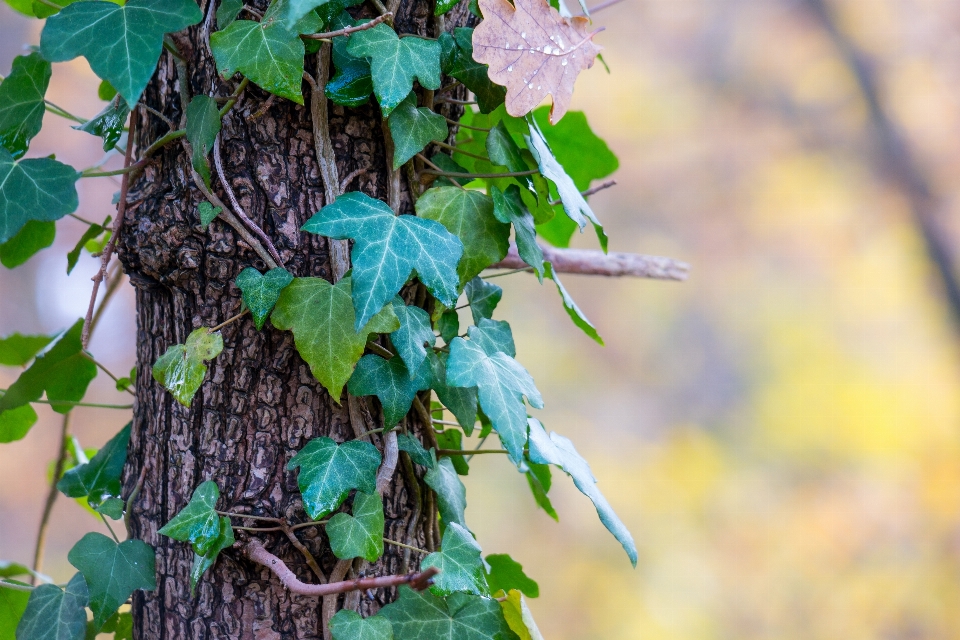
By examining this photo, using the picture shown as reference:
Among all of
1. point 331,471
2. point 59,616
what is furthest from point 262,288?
point 59,616

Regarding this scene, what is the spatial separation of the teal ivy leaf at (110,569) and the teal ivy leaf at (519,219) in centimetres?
44

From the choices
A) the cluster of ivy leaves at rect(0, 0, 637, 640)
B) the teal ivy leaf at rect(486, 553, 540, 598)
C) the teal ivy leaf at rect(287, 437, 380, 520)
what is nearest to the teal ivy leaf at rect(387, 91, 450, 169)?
the cluster of ivy leaves at rect(0, 0, 637, 640)

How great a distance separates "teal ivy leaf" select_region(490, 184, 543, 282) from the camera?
1.89ft

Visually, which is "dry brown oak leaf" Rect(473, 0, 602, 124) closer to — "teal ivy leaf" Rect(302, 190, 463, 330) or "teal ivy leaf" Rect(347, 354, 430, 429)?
"teal ivy leaf" Rect(302, 190, 463, 330)

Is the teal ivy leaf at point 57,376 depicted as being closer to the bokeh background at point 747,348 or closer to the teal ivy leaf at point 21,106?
the teal ivy leaf at point 21,106

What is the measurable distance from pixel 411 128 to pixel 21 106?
0.37 meters

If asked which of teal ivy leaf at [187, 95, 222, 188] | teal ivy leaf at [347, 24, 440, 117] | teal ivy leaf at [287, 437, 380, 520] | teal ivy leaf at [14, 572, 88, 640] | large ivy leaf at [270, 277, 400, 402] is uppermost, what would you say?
teal ivy leaf at [347, 24, 440, 117]

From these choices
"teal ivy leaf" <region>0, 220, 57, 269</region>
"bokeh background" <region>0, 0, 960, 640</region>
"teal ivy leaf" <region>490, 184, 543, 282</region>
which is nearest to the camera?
"teal ivy leaf" <region>490, 184, 543, 282</region>

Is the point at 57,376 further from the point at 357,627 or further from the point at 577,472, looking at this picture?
the point at 577,472

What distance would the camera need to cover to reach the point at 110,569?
604 mm

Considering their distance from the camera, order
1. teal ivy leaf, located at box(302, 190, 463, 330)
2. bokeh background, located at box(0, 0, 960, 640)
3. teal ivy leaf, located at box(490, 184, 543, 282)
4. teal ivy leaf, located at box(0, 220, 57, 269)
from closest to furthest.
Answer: teal ivy leaf, located at box(302, 190, 463, 330) → teal ivy leaf, located at box(490, 184, 543, 282) → teal ivy leaf, located at box(0, 220, 57, 269) → bokeh background, located at box(0, 0, 960, 640)

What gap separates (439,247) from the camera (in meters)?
0.52

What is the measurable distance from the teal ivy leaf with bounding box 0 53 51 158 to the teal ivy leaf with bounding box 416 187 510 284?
37cm

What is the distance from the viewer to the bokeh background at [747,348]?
13.0 ft
